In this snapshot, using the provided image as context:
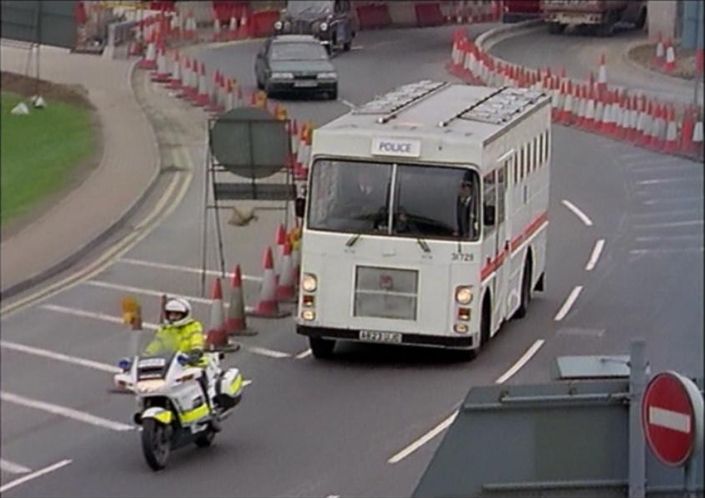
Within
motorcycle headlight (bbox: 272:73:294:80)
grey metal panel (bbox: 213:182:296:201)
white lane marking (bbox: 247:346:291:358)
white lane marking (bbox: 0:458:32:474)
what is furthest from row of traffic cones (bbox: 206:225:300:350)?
motorcycle headlight (bbox: 272:73:294:80)

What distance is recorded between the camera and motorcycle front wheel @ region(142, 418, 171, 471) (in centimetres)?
1652

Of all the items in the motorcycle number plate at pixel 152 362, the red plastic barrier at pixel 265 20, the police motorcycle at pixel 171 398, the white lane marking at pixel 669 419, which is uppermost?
the white lane marking at pixel 669 419

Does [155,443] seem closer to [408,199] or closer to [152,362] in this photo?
[152,362]

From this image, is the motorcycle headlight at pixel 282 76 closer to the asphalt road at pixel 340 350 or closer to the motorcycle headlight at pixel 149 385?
the asphalt road at pixel 340 350

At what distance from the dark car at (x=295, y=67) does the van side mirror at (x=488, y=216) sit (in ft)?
23.2

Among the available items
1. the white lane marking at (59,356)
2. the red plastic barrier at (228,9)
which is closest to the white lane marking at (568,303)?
the white lane marking at (59,356)

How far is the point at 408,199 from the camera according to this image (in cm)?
2000

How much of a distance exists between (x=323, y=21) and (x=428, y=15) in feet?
13.9

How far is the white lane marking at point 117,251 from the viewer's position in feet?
85.8

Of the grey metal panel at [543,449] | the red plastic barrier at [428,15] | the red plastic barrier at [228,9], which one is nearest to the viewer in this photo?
the grey metal panel at [543,449]

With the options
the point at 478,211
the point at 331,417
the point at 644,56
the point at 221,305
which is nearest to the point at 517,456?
the point at 331,417

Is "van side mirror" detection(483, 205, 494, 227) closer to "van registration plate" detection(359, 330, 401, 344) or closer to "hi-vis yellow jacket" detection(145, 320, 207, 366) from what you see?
"van registration plate" detection(359, 330, 401, 344)

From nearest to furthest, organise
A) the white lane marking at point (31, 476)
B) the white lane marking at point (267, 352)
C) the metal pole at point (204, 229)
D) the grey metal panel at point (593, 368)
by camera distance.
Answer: the grey metal panel at point (593, 368)
the white lane marking at point (31, 476)
the white lane marking at point (267, 352)
the metal pole at point (204, 229)

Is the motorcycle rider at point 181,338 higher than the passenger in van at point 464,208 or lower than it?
lower
